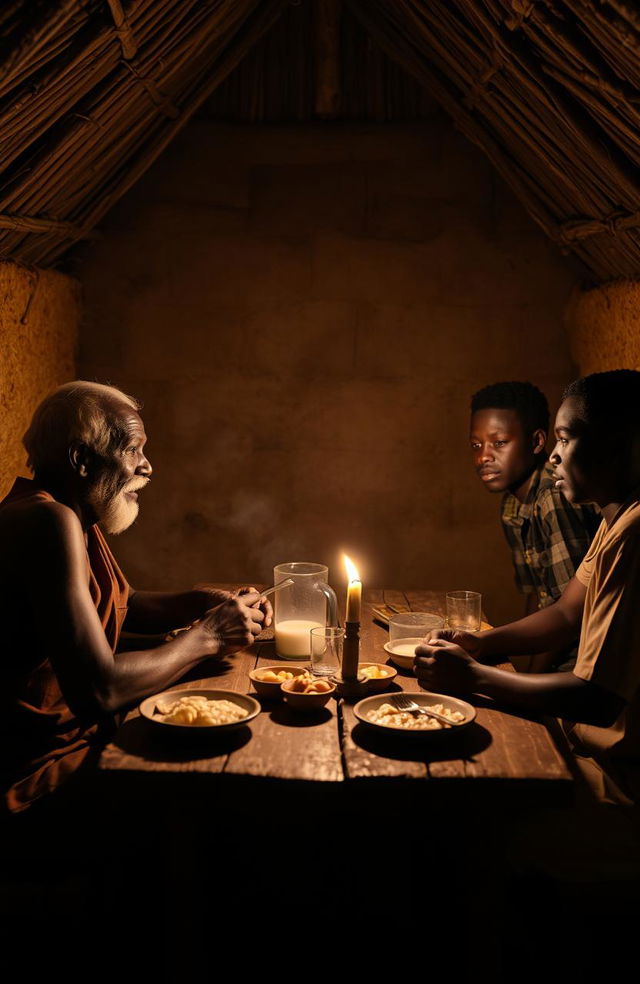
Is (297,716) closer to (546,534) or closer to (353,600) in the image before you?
(353,600)

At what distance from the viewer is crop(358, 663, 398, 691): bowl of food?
2.02 metres

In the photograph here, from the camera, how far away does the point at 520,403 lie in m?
3.17

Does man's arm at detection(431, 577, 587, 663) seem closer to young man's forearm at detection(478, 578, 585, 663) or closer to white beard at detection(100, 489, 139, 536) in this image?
young man's forearm at detection(478, 578, 585, 663)

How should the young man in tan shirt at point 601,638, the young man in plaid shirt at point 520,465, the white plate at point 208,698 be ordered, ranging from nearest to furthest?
the white plate at point 208,698 → the young man in tan shirt at point 601,638 → the young man in plaid shirt at point 520,465

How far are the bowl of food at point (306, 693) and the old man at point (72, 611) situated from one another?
286 millimetres

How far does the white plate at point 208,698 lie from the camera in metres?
1.69

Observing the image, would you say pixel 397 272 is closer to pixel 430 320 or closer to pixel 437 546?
pixel 430 320

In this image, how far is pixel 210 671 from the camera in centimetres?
222

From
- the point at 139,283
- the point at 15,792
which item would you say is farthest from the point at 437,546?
the point at 15,792

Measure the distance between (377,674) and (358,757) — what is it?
0.40 meters

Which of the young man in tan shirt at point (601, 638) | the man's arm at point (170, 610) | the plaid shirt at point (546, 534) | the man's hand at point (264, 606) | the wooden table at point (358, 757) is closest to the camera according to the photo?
the wooden table at point (358, 757)

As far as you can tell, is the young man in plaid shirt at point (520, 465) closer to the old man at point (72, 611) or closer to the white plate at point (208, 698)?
the old man at point (72, 611)

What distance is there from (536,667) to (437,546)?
50.9 inches

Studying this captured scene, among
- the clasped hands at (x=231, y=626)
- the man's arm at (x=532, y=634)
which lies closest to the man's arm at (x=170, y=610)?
the clasped hands at (x=231, y=626)
